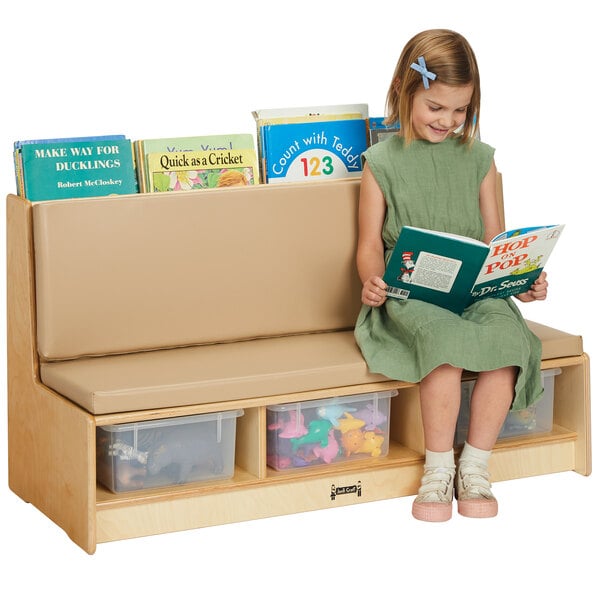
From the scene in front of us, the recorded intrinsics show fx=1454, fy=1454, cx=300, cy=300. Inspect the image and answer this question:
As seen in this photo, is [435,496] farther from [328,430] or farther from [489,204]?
[489,204]

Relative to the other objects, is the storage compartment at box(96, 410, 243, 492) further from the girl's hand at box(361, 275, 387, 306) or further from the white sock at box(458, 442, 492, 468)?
the white sock at box(458, 442, 492, 468)

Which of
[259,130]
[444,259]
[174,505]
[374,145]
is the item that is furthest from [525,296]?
[174,505]

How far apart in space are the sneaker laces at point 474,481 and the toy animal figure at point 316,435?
426mm

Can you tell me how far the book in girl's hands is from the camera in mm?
4230

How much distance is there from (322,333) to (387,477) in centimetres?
53

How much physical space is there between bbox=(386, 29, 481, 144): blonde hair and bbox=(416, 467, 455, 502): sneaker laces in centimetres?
103

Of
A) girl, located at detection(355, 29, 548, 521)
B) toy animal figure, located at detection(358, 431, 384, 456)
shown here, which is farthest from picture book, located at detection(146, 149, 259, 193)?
toy animal figure, located at detection(358, 431, 384, 456)

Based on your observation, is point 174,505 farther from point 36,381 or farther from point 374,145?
point 374,145

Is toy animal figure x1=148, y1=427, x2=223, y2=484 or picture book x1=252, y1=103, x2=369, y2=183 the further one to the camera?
picture book x1=252, y1=103, x2=369, y2=183

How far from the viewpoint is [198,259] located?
4445 millimetres

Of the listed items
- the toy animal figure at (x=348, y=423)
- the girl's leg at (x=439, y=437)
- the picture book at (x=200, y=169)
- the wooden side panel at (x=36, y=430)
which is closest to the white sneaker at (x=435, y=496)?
the girl's leg at (x=439, y=437)

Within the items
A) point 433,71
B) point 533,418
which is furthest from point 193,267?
point 533,418

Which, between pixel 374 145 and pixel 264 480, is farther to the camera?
pixel 374 145

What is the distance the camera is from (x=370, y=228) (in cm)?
454
